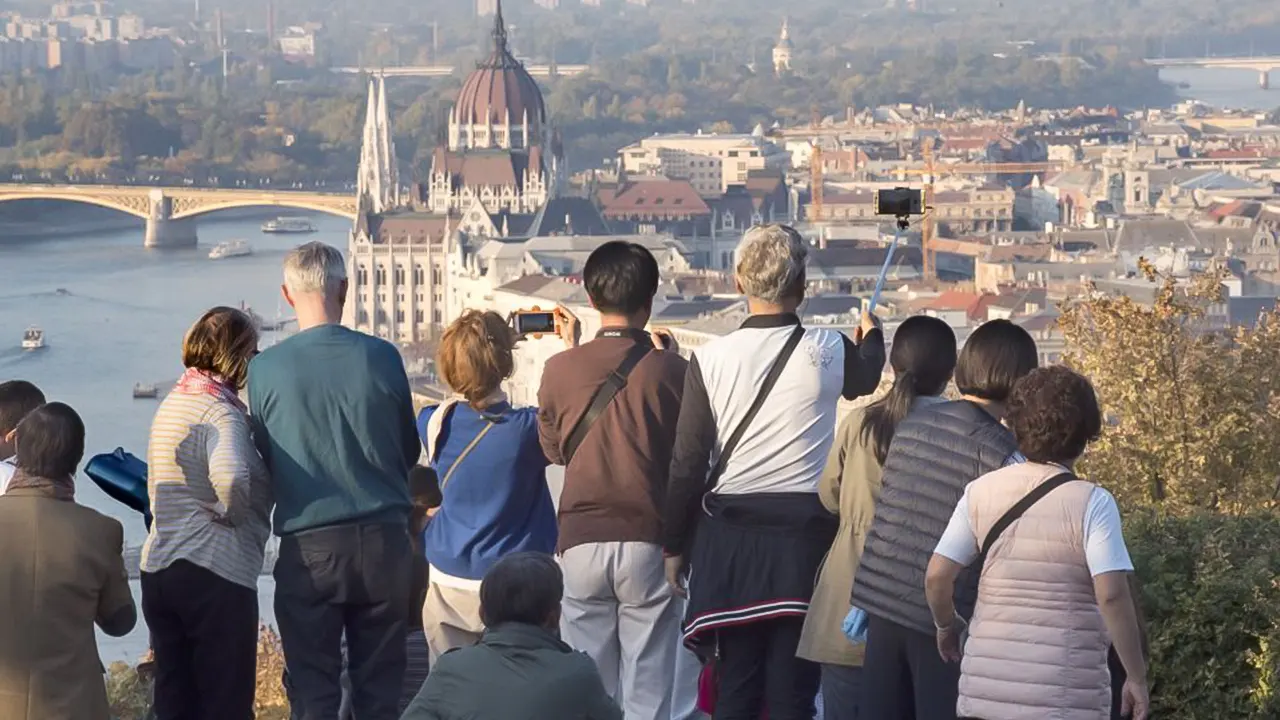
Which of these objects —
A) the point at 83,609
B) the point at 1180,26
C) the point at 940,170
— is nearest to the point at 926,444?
the point at 83,609

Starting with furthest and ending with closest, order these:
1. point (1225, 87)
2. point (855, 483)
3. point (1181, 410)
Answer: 1. point (1225, 87)
2. point (1181, 410)
3. point (855, 483)

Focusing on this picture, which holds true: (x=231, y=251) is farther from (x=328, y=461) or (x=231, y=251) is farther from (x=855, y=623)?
(x=855, y=623)

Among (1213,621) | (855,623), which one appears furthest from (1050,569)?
(1213,621)

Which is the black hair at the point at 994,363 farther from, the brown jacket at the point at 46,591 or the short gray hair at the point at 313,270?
the brown jacket at the point at 46,591

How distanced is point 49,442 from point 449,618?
67 centimetres

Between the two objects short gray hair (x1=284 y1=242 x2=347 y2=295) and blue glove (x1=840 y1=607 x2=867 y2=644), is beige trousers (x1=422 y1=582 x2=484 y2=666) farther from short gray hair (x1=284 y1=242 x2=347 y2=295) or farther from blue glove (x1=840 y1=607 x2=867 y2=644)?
blue glove (x1=840 y1=607 x2=867 y2=644)

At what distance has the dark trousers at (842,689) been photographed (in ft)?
11.6

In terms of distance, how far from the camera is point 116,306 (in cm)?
4066

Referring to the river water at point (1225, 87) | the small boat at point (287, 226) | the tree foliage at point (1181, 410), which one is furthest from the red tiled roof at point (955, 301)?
the river water at point (1225, 87)

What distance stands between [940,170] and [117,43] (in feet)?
194

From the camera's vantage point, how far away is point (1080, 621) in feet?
10.5

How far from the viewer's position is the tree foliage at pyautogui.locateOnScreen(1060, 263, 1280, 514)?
24.0 ft

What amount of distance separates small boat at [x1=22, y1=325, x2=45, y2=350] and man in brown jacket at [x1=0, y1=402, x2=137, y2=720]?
31934mm

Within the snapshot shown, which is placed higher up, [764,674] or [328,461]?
[328,461]
